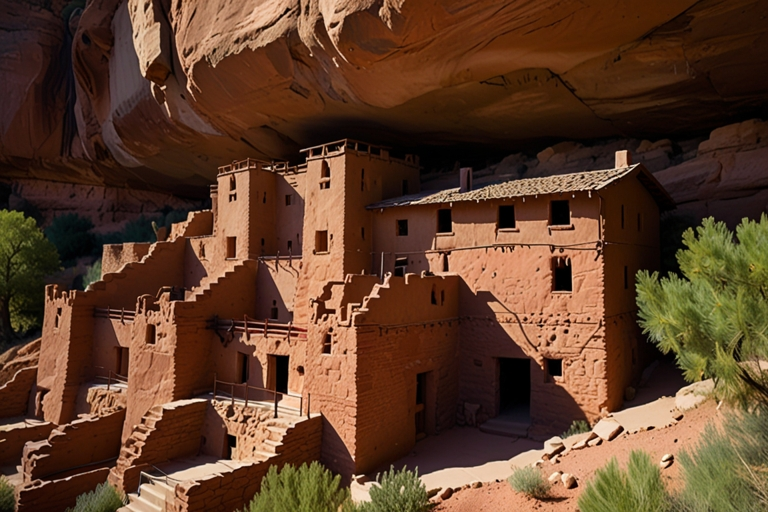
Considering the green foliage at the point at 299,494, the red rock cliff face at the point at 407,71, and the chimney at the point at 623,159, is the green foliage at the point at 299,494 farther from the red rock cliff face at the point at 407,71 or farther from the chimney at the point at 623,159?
the chimney at the point at 623,159

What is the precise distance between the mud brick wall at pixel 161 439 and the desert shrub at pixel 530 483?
1014 centimetres

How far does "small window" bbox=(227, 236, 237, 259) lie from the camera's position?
2481cm

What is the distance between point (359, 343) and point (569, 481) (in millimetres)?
5861

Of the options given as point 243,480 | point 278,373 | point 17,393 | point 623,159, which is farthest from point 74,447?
point 623,159

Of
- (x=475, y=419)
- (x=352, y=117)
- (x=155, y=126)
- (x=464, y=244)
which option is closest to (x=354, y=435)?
(x=475, y=419)

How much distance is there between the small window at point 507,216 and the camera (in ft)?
59.8

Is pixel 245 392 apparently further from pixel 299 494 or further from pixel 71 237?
pixel 71 237

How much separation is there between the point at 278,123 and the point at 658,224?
15974mm

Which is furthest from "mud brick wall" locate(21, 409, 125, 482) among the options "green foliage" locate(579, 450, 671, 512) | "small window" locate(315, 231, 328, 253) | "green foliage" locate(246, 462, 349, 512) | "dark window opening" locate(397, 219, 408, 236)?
"green foliage" locate(579, 450, 671, 512)

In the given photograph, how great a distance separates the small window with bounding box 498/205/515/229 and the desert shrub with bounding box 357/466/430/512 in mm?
9208

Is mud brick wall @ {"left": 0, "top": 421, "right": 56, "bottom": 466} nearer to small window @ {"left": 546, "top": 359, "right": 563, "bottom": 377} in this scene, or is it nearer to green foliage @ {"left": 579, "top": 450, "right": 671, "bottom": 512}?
small window @ {"left": 546, "top": 359, "right": 563, "bottom": 377}

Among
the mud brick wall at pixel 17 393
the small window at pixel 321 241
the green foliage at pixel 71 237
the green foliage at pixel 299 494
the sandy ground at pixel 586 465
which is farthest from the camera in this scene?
the green foliage at pixel 71 237

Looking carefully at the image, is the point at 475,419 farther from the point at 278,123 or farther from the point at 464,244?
the point at 278,123

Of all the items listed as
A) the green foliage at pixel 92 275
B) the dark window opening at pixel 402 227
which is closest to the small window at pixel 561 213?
the dark window opening at pixel 402 227
